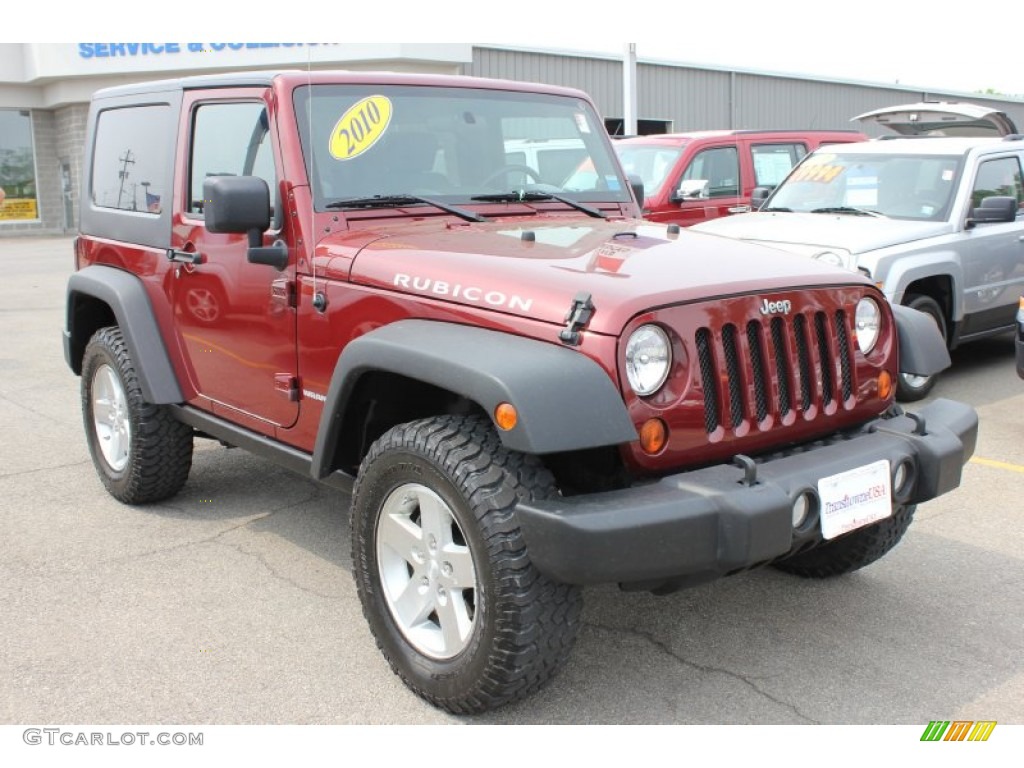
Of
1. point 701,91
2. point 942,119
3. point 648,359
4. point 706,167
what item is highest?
point 701,91

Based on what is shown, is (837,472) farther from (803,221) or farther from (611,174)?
(803,221)

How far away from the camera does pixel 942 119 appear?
9766 millimetres

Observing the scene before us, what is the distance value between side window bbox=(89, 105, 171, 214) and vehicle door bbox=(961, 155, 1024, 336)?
5.50m

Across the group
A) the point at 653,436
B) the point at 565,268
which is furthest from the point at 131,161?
the point at 653,436

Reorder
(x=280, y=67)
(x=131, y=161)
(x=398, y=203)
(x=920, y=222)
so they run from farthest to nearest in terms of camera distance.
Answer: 1. (x=280, y=67)
2. (x=920, y=222)
3. (x=131, y=161)
4. (x=398, y=203)

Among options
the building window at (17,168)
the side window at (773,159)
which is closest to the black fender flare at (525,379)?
the side window at (773,159)

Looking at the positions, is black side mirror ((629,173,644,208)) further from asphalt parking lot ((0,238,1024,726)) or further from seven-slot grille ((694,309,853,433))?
asphalt parking lot ((0,238,1024,726))

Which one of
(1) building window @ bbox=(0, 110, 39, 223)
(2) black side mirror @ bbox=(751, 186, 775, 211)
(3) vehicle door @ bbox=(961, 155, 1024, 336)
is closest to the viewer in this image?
(3) vehicle door @ bbox=(961, 155, 1024, 336)

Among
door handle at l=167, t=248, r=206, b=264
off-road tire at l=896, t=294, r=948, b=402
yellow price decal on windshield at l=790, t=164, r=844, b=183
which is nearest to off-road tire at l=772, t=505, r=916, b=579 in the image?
door handle at l=167, t=248, r=206, b=264

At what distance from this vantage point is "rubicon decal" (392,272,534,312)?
3.08 meters

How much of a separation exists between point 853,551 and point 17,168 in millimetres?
26705

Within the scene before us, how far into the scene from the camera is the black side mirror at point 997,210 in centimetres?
734

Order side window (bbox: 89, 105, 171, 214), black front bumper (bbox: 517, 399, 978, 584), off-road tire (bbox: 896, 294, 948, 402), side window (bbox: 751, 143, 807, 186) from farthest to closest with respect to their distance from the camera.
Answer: side window (bbox: 751, 143, 807, 186), off-road tire (bbox: 896, 294, 948, 402), side window (bbox: 89, 105, 171, 214), black front bumper (bbox: 517, 399, 978, 584)

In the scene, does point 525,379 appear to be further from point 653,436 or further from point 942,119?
point 942,119
